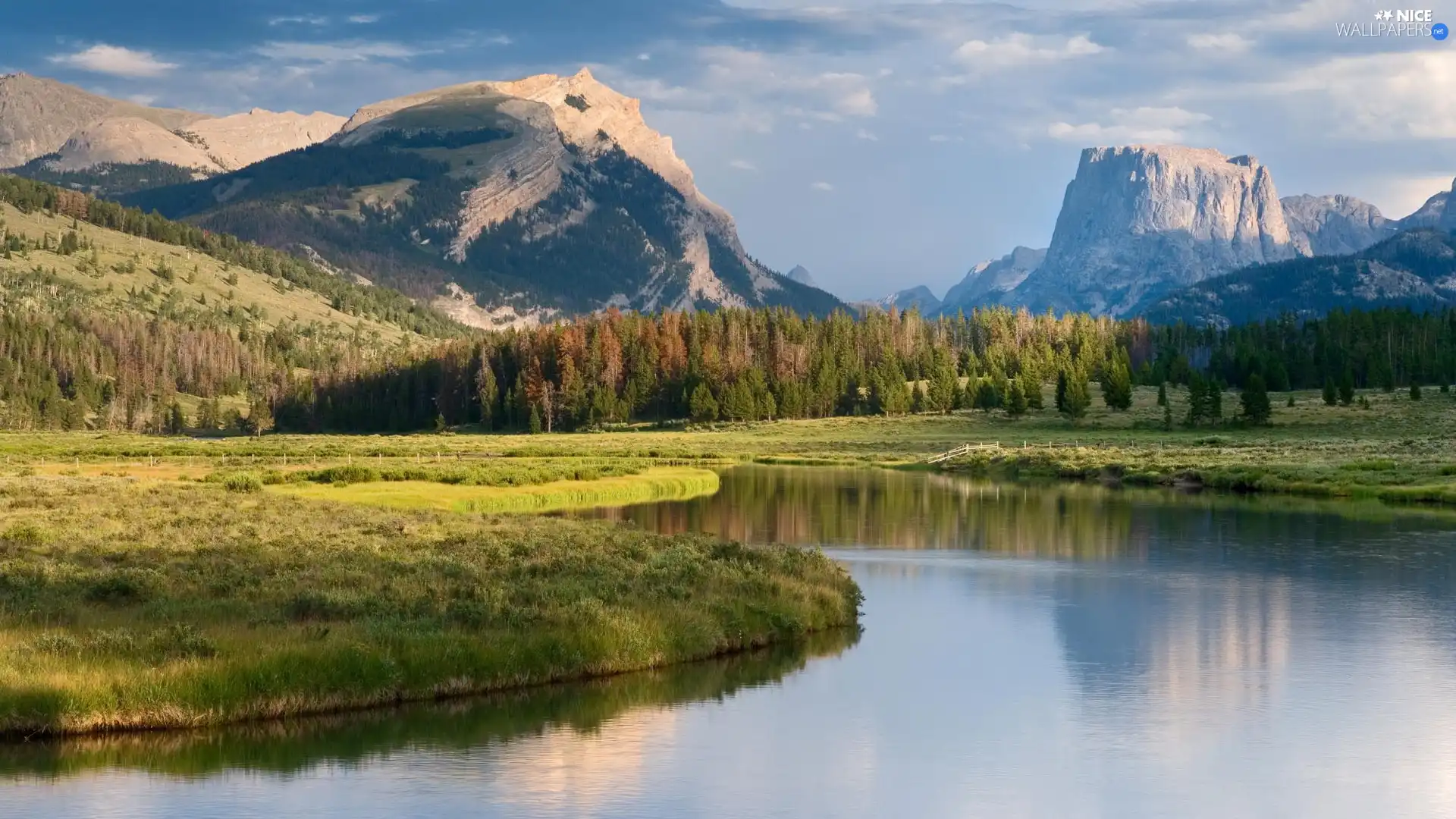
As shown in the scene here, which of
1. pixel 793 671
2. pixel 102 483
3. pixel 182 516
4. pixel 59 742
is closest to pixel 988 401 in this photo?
pixel 102 483

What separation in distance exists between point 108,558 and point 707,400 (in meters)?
141

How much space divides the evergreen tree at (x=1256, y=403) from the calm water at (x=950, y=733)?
337 feet

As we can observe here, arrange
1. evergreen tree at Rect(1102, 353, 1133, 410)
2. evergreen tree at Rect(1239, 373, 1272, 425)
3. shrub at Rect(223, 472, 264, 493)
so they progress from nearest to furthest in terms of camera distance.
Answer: shrub at Rect(223, 472, 264, 493) → evergreen tree at Rect(1239, 373, 1272, 425) → evergreen tree at Rect(1102, 353, 1133, 410)

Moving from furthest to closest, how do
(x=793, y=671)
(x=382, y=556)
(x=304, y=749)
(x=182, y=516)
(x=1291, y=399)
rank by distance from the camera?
(x=1291, y=399), (x=182, y=516), (x=382, y=556), (x=793, y=671), (x=304, y=749)

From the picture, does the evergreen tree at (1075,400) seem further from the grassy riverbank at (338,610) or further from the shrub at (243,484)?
the grassy riverbank at (338,610)

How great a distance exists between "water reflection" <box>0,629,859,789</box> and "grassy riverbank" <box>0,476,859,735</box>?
481 mm

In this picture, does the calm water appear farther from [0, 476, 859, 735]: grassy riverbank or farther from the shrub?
the shrub

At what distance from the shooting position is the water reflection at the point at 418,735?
25594mm

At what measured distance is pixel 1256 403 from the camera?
14888 cm

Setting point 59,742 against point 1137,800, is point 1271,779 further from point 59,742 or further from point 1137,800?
point 59,742

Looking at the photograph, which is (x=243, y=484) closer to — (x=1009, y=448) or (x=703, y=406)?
(x=1009, y=448)

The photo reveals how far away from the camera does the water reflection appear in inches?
1008

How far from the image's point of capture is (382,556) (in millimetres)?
43562

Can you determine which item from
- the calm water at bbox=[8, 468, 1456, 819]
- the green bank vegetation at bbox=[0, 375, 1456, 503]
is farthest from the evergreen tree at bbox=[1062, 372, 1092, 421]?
the calm water at bbox=[8, 468, 1456, 819]
